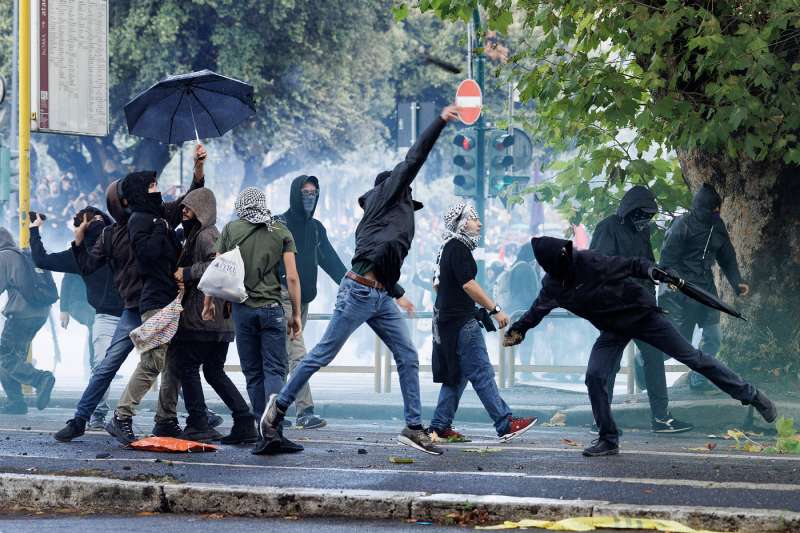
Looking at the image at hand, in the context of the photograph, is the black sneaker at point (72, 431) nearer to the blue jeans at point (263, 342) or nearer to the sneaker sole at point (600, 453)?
the blue jeans at point (263, 342)

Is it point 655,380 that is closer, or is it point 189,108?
point 189,108

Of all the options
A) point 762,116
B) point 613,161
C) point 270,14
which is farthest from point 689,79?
point 270,14

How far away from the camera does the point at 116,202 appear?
10234mm

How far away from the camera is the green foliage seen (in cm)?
1083

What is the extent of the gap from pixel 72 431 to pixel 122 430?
64cm

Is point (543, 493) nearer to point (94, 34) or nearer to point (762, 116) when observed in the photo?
point (762, 116)

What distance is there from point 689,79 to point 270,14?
21751mm

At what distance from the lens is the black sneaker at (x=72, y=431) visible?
34.2ft

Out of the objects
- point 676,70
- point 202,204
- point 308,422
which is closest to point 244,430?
point 202,204

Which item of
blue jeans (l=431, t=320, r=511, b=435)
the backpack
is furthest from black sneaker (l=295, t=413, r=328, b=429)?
the backpack

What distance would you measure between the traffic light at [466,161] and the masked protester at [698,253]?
25.3ft

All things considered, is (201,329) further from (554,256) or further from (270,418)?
(554,256)

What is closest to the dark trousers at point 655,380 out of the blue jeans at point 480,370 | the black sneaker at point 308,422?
the blue jeans at point 480,370

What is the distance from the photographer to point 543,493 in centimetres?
729
